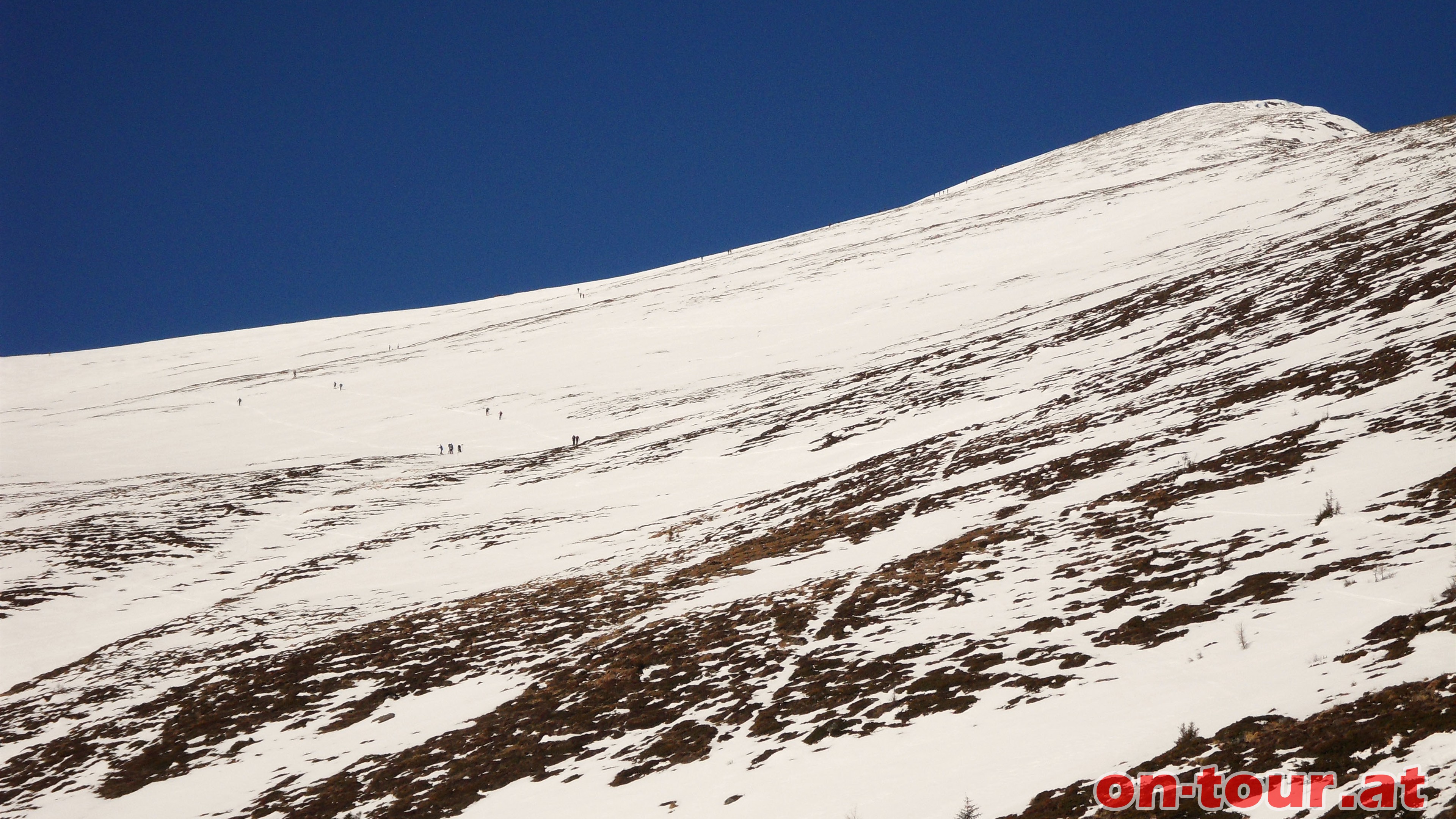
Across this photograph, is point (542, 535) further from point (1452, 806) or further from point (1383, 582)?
point (1452, 806)

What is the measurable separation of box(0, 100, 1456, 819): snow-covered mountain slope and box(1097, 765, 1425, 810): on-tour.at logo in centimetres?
23

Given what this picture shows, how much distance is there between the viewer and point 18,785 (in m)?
15.7

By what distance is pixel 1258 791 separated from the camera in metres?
6.72

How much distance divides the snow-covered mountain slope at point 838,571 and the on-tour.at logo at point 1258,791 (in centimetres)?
23

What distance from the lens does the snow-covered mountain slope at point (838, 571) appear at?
9.43 m

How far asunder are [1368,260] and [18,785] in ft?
115

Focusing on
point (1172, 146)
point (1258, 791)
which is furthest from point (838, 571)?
point (1172, 146)

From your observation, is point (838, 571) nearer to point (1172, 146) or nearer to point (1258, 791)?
point (1258, 791)

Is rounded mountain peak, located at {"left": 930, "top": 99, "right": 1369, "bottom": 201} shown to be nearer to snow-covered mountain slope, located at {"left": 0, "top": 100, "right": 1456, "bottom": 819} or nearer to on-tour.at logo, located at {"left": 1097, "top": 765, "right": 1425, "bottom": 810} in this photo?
snow-covered mountain slope, located at {"left": 0, "top": 100, "right": 1456, "bottom": 819}

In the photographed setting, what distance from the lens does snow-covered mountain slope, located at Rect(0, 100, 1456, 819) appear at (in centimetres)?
943

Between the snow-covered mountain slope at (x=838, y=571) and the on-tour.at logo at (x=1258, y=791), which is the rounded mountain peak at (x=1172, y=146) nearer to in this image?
the snow-covered mountain slope at (x=838, y=571)

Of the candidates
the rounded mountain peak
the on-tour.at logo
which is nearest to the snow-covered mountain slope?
the on-tour.at logo

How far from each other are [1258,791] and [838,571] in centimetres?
1109

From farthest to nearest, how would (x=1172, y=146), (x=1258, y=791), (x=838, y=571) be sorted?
(x=1172, y=146) < (x=838, y=571) < (x=1258, y=791)
